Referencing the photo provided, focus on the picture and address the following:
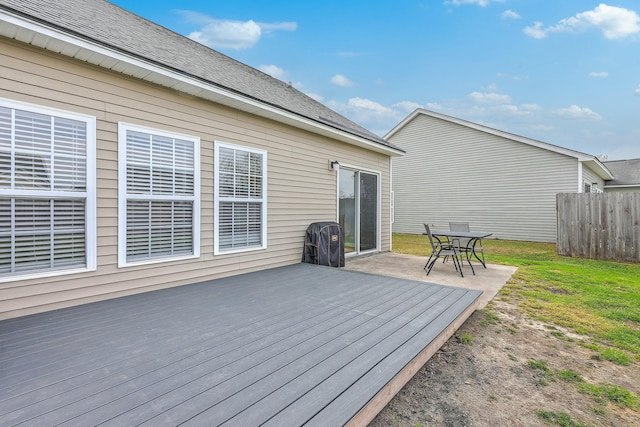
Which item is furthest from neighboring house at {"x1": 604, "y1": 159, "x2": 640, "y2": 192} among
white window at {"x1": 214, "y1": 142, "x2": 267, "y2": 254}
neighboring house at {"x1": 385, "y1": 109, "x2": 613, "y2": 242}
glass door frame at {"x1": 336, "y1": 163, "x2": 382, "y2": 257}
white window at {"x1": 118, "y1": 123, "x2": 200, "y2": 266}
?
white window at {"x1": 118, "y1": 123, "x2": 200, "y2": 266}

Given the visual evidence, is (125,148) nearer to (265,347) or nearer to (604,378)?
(265,347)

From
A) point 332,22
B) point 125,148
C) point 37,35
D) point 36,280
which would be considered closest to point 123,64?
point 37,35

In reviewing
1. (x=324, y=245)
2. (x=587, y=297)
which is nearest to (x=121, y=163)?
(x=324, y=245)

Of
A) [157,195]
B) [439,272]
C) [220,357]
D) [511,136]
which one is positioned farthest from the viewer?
[511,136]

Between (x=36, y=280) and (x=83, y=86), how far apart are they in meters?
1.96

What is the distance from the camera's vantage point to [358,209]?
700 centimetres

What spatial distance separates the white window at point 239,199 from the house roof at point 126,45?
2.41ft

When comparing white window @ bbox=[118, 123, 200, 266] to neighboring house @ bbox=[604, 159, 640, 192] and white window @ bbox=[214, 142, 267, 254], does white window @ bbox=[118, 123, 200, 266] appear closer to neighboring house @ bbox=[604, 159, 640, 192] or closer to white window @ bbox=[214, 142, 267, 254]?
white window @ bbox=[214, 142, 267, 254]

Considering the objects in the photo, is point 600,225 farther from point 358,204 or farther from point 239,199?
point 239,199

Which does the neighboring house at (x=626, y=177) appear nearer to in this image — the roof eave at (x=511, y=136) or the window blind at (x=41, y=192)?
the roof eave at (x=511, y=136)

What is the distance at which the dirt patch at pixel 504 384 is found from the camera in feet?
5.70

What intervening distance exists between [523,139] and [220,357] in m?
12.5

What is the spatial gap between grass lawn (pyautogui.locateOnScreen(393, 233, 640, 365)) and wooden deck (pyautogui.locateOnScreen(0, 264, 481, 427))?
1083 mm

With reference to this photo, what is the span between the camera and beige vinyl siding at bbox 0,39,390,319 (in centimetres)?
270
